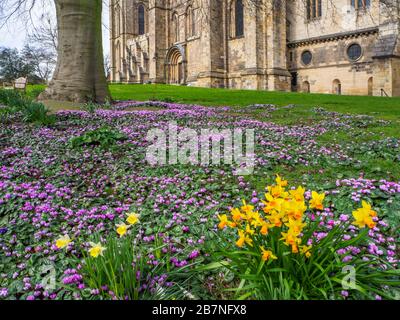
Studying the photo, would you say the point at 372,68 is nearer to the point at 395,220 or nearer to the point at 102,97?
the point at 102,97

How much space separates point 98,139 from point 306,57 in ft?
103

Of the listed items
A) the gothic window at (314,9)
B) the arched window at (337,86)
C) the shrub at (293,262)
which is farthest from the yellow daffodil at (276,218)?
the gothic window at (314,9)

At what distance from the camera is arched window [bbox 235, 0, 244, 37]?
3300 centimetres

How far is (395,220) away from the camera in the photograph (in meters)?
3.10

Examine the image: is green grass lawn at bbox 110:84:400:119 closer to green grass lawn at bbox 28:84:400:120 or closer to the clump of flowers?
green grass lawn at bbox 28:84:400:120

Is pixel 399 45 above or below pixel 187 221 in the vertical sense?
above

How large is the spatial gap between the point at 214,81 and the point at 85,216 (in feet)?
99.9

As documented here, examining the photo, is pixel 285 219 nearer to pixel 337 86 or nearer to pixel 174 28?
pixel 337 86

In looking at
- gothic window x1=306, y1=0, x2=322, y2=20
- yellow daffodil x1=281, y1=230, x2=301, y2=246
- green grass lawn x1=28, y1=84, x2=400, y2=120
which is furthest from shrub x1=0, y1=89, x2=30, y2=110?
gothic window x1=306, y1=0, x2=322, y2=20

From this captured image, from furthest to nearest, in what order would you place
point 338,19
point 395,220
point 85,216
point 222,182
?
1. point 338,19
2. point 222,182
3. point 85,216
4. point 395,220

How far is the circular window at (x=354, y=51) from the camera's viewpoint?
2962 centimetres

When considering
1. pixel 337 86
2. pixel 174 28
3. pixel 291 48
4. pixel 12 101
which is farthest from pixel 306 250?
pixel 174 28

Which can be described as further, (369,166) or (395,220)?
(369,166)
